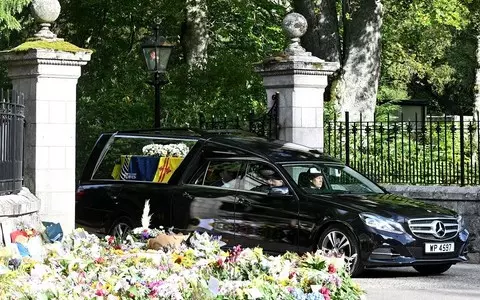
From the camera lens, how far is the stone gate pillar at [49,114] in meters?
15.2

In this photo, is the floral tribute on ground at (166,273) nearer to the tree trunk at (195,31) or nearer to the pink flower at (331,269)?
the pink flower at (331,269)

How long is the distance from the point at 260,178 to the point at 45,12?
12.5ft

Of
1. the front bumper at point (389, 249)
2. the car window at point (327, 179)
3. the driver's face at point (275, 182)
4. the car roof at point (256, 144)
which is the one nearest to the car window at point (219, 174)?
the car roof at point (256, 144)

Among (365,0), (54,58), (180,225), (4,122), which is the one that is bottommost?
(180,225)

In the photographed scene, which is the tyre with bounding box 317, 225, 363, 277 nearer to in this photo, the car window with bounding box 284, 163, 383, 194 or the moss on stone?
the car window with bounding box 284, 163, 383, 194

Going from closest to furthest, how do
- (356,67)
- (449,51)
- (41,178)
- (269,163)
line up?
(269,163)
(41,178)
(356,67)
(449,51)

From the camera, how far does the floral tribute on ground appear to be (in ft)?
20.6

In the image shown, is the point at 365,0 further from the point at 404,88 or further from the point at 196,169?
the point at 404,88

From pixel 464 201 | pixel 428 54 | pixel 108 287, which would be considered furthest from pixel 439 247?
pixel 428 54

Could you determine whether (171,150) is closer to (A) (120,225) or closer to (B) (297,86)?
(A) (120,225)

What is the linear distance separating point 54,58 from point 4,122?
5219 millimetres

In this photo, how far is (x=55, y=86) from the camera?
15.4m

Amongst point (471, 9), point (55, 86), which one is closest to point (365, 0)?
point (471, 9)

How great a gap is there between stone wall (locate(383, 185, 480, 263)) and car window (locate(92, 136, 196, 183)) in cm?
414
